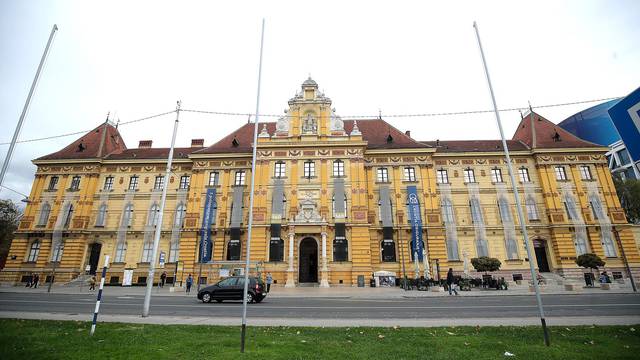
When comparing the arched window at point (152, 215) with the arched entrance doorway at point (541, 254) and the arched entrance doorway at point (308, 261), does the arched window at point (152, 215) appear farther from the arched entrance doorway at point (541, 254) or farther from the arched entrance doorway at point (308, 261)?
the arched entrance doorway at point (541, 254)

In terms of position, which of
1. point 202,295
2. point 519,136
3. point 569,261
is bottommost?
point 202,295

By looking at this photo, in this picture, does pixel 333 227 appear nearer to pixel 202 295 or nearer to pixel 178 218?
pixel 202 295

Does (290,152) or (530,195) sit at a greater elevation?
(290,152)

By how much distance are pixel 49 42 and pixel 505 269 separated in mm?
40729

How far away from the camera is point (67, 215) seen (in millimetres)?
37281

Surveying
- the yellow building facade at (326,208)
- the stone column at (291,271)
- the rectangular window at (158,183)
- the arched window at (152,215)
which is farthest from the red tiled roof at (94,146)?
the stone column at (291,271)

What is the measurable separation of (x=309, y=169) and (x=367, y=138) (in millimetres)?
9776

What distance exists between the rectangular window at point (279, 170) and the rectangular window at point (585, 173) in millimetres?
34690

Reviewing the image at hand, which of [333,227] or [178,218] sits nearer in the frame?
[333,227]

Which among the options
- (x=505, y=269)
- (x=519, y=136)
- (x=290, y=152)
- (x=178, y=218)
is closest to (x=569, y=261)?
Result: (x=505, y=269)

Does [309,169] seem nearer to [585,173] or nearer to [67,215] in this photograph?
[67,215]

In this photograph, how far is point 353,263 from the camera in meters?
31.1

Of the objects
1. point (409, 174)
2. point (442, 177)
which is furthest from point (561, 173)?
point (409, 174)

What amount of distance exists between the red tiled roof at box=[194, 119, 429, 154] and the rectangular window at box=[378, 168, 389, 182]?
9.10 feet
